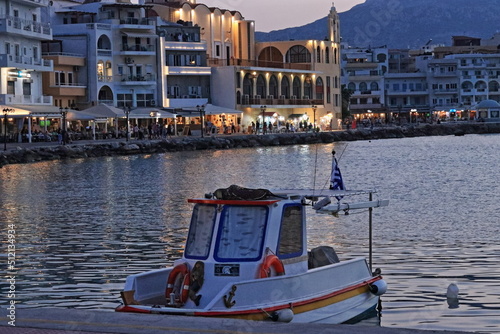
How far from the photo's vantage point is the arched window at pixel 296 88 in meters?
118

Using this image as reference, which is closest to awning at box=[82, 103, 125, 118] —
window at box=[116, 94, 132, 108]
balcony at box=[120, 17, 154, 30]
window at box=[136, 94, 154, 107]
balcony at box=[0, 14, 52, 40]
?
balcony at box=[0, 14, 52, 40]

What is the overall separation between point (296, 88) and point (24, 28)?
46.1 m

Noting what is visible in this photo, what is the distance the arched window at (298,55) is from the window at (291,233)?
10483 cm

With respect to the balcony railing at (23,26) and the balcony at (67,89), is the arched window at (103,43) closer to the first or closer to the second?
the balcony at (67,89)

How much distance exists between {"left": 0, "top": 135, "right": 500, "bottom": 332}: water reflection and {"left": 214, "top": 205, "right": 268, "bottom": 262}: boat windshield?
3.19m

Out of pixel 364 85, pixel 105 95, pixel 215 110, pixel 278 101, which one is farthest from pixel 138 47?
pixel 364 85

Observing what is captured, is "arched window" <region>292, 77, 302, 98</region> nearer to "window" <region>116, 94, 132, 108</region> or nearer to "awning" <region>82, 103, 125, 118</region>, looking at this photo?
"window" <region>116, 94, 132, 108</region>

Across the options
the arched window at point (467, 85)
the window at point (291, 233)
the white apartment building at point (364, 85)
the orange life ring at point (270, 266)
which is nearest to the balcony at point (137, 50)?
the white apartment building at point (364, 85)

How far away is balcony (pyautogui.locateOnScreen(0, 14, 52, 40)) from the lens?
75.2 m

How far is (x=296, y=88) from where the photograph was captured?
11844cm

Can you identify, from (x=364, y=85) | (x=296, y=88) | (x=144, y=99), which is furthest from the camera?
(x=364, y=85)

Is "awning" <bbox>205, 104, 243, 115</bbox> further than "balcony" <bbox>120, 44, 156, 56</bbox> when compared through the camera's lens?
Yes

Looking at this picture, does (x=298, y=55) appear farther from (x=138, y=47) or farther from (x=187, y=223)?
(x=187, y=223)

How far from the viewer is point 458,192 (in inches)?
1729
